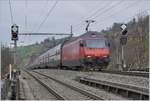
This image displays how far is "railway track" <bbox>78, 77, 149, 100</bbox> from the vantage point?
55.9ft

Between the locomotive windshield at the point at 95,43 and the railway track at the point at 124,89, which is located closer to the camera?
the railway track at the point at 124,89

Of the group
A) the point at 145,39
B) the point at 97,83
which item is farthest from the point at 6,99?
the point at 145,39

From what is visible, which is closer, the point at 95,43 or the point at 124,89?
the point at 124,89

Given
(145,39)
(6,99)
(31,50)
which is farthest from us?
(31,50)

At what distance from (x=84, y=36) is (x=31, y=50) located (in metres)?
152

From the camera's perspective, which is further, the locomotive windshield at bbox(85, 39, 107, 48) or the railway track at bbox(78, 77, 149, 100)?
the locomotive windshield at bbox(85, 39, 107, 48)

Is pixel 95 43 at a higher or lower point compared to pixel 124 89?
higher

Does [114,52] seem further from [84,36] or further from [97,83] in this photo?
[97,83]

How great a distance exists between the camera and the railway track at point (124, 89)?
17047mm

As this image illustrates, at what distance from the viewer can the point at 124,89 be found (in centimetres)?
1945

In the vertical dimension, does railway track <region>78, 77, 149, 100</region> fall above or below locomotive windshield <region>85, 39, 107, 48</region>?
below

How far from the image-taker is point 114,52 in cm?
8038

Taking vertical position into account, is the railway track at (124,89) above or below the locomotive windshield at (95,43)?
below

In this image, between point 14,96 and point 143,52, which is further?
point 143,52
